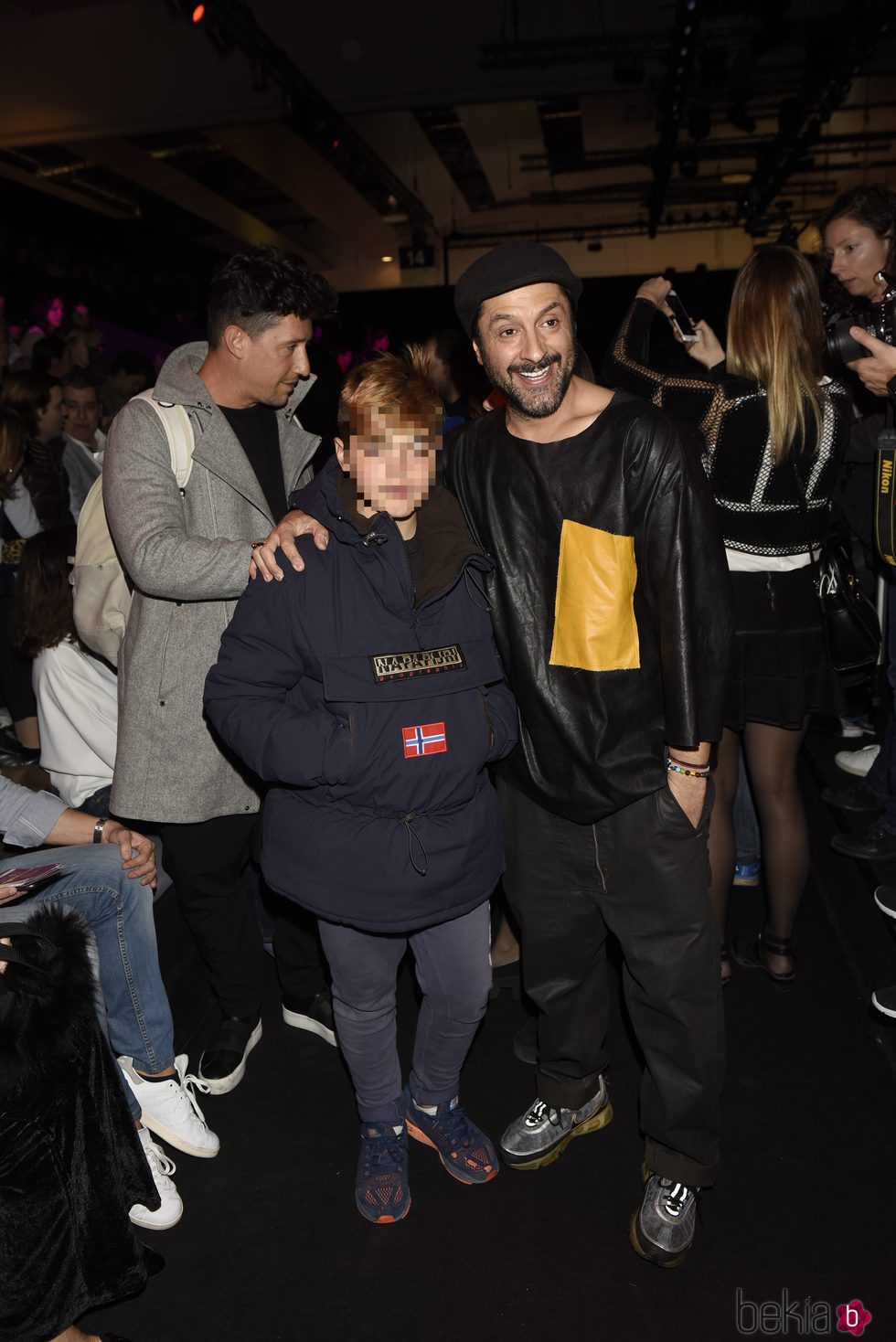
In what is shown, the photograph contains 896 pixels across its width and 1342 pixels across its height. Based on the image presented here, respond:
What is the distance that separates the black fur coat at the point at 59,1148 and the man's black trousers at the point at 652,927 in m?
0.81

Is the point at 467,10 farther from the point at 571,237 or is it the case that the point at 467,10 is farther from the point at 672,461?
the point at 571,237

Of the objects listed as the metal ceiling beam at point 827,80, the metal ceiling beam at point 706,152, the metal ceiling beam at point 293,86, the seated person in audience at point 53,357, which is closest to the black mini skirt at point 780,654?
the seated person in audience at point 53,357

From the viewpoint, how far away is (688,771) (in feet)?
5.99

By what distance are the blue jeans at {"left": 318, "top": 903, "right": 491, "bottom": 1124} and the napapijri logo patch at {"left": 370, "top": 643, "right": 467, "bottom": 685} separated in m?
0.49

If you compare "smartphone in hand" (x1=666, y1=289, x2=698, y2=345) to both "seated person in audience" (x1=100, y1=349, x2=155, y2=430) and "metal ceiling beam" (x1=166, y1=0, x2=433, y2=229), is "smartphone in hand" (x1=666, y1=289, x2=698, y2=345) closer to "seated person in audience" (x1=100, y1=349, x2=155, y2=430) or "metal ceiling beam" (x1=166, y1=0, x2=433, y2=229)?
"seated person in audience" (x1=100, y1=349, x2=155, y2=430)

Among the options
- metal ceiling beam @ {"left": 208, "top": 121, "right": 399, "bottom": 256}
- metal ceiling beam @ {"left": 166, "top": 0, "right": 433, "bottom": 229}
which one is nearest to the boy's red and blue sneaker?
metal ceiling beam @ {"left": 166, "top": 0, "right": 433, "bottom": 229}

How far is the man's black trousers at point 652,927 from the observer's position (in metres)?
1.84

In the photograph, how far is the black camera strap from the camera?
2.26 metres

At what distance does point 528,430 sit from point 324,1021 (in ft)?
5.27

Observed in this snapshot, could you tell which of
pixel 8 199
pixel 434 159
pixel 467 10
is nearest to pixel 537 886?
pixel 467 10

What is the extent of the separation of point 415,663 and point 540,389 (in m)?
0.50

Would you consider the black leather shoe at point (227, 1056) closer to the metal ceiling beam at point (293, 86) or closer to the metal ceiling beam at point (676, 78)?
the metal ceiling beam at point (293, 86)

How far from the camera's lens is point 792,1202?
6.56 ft

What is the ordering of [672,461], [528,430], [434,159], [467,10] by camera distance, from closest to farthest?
1. [672,461]
2. [528,430]
3. [467,10]
4. [434,159]
